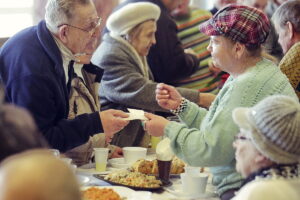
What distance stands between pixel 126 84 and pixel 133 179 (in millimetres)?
1170

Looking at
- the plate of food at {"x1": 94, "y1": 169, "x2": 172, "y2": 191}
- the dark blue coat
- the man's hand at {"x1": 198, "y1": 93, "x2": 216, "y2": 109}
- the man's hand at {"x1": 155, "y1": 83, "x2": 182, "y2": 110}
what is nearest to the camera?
the plate of food at {"x1": 94, "y1": 169, "x2": 172, "y2": 191}

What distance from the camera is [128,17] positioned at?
3.86 meters

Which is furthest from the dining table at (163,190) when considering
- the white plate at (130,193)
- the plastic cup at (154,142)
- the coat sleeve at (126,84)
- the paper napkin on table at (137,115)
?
the coat sleeve at (126,84)

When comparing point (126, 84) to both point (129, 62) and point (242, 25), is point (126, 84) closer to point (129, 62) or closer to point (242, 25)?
point (129, 62)

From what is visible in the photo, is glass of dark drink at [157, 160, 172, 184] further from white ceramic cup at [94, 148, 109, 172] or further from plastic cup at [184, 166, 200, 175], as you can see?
white ceramic cup at [94, 148, 109, 172]

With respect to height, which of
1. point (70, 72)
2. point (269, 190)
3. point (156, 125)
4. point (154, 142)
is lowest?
point (154, 142)

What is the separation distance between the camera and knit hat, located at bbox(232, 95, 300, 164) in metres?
1.93

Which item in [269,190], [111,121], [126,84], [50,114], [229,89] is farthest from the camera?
[126,84]

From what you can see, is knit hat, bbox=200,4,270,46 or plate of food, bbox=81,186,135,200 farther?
knit hat, bbox=200,4,270,46

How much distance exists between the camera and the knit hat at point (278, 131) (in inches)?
75.9

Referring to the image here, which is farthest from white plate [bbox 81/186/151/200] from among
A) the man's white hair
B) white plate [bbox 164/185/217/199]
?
the man's white hair

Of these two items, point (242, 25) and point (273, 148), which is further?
point (242, 25)

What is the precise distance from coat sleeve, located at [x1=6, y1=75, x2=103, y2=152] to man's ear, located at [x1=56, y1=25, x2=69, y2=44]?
28cm

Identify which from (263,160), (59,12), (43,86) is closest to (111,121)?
(43,86)
